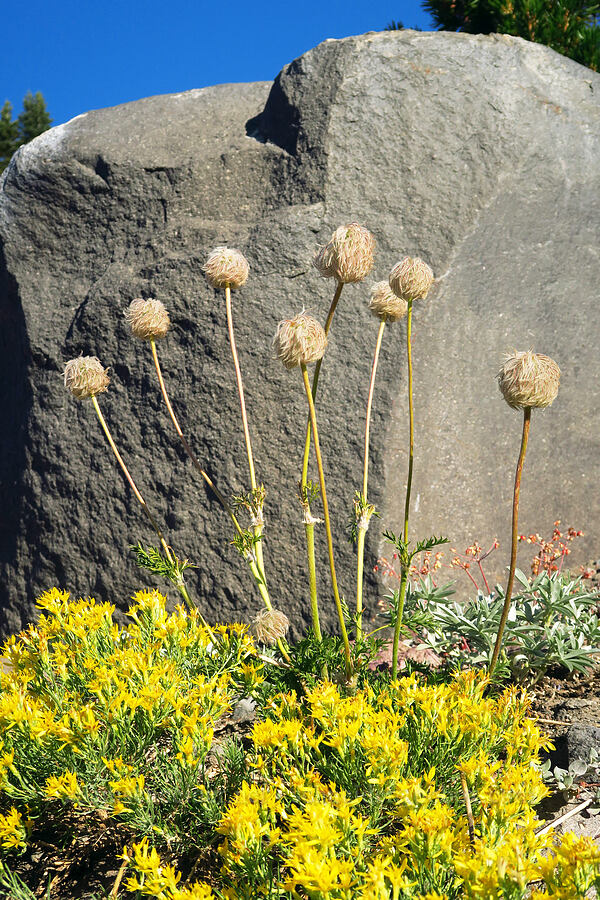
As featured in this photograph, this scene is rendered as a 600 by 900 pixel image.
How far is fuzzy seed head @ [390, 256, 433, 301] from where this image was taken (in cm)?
226

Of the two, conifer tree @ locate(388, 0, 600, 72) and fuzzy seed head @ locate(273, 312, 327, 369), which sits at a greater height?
conifer tree @ locate(388, 0, 600, 72)

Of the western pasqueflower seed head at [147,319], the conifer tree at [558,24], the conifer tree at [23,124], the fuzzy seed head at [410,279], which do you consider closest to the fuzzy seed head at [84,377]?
the western pasqueflower seed head at [147,319]

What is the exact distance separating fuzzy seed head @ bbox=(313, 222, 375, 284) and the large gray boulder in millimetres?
1567

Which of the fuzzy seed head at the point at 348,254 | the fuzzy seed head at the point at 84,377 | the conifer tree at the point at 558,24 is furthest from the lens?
the conifer tree at the point at 558,24

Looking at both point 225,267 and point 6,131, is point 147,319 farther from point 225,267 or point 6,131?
point 6,131

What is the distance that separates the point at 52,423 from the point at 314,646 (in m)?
2.65

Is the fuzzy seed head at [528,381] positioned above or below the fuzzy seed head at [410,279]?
Answer: below

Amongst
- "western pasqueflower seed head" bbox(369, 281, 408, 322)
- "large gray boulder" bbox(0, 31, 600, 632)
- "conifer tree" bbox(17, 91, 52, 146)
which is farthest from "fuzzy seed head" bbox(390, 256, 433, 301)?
"conifer tree" bbox(17, 91, 52, 146)

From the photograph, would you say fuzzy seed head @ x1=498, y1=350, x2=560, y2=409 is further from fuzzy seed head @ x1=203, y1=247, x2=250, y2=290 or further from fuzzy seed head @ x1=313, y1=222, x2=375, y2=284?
fuzzy seed head @ x1=203, y1=247, x2=250, y2=290

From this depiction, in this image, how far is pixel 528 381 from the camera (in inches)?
78.3

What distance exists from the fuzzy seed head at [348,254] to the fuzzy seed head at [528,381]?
0.53 meters

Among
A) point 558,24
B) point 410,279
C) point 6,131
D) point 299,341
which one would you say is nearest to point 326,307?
point 410,279

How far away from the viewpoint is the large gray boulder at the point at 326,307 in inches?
153

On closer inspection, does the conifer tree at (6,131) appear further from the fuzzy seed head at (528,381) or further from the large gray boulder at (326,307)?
the fuzzy seed head at (528,381)
